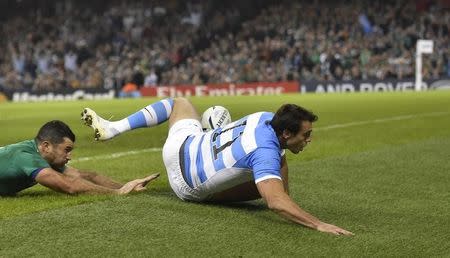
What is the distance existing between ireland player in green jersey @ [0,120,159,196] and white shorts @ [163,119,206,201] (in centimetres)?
36

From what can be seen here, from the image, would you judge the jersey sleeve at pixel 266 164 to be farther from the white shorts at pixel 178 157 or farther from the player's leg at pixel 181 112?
the player's leg at pixel 181 112

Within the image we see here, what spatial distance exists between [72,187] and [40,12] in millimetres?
41278

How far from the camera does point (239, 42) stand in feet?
121

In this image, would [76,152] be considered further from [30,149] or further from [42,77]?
[42,77]

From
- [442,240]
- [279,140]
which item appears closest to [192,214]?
[279,140]

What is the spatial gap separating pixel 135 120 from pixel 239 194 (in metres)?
1.59

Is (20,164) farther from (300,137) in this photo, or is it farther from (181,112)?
(300,137)

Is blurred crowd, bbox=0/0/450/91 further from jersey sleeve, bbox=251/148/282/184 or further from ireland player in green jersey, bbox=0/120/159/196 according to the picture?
jersey sleeve, bbox=251/148/282/184

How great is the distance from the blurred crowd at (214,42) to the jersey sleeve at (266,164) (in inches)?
1079

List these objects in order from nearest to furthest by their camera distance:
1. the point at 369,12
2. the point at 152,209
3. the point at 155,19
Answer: the point at 152,209
the point at 369,12
the point at 155,19

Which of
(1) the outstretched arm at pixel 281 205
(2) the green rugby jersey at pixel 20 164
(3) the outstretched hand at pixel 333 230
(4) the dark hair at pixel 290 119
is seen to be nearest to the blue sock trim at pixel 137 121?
(2) the green rugby jersey at pixel 20 164

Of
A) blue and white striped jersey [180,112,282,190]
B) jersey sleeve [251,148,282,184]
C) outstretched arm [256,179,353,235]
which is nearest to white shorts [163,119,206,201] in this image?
blue and white striped jersey [180,112,282,190]

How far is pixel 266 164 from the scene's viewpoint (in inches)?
180

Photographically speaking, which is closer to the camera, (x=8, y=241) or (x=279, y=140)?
(x=8, y=241)
